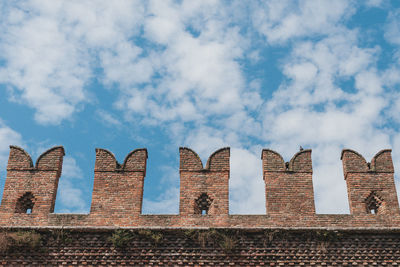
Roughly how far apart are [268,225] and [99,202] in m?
3.06

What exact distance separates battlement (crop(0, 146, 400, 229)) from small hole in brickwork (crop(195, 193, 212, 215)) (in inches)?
0.7

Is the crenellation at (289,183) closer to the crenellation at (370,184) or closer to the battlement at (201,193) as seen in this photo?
the battlement at (201,193)

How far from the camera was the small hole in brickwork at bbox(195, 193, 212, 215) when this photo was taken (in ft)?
27.7

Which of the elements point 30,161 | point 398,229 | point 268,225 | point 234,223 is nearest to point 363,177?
point 398,229

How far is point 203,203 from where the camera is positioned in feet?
27.9

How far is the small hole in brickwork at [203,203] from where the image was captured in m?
8.45

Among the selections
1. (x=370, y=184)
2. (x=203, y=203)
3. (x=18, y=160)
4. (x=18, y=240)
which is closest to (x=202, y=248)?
(x=203, y=203)

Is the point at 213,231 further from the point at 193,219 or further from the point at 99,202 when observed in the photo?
the point at 99,202

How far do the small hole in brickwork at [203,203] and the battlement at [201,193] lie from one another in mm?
18

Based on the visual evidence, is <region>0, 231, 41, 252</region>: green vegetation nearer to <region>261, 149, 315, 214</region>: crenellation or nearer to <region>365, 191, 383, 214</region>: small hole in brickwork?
<region>261, 149, 315, 214</region>: crenellation

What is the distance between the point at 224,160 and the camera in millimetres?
8805

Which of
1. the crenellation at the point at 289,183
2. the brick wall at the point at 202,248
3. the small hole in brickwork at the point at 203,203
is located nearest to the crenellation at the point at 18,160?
the brick wall at the point at 202,248

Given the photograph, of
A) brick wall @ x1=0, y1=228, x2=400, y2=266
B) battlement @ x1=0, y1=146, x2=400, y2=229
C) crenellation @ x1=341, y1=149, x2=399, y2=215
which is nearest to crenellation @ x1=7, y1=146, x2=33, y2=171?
battlement @ x1=0, y1=146, x2=400, y2=229

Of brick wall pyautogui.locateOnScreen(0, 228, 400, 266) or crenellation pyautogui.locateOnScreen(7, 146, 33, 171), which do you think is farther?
crenellation pyautogui.locateOnScreen(7, 146, 33, 171)
